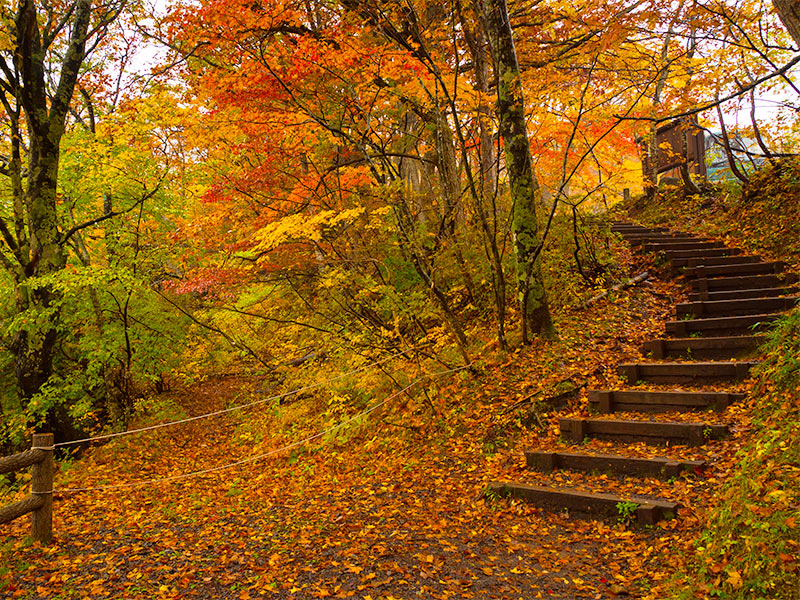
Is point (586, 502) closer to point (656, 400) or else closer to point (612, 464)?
point (612, 464)

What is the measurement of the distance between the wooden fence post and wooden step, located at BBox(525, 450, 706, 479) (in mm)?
5251

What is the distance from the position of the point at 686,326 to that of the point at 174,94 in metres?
12.7

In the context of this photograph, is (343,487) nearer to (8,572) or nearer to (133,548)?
(133,548)

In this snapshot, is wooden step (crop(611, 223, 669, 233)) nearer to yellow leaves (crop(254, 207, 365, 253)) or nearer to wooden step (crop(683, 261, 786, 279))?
wooden step (crop(683, 261, 786, 279))

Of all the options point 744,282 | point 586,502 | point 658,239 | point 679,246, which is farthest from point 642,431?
point 658,239

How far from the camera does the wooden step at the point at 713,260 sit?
9.29 metres

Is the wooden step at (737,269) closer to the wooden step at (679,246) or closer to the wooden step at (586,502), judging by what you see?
the wooden step at (679,246)

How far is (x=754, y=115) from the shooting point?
12.1 metres

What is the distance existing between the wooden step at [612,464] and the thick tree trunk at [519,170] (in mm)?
2747

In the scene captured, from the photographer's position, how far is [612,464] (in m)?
5.09

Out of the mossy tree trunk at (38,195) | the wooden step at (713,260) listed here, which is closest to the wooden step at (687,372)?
the wooden step at (713,260)

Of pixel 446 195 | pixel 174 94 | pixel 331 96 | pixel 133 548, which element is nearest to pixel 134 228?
pixel 174 94

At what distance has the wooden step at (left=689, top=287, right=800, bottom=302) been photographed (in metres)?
7.58

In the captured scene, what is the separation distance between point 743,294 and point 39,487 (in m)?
10.1
